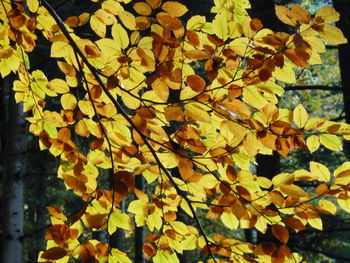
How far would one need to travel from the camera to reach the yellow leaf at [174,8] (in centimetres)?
134

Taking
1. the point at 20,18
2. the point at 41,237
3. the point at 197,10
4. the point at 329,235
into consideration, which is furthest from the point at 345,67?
the point at 41,237

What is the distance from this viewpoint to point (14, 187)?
138 inches

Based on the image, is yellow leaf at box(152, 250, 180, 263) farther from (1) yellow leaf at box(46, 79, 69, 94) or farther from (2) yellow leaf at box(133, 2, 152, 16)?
(2) yellow leaf at box(133, 2, 152, 16)

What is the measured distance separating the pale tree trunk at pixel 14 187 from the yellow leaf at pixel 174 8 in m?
2.66

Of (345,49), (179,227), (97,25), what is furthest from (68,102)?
(345,49)

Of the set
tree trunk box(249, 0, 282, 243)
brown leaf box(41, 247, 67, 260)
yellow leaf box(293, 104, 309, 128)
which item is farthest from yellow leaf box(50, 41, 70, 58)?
tree trunk box(249, 0, 282, 243)

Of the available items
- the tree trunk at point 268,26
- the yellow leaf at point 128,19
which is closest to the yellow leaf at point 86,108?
the yellow leaf at point 128,19

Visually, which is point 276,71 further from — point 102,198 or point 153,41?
point 102,198

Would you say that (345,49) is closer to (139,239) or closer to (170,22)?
(170,22)

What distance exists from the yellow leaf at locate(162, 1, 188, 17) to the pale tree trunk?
105 inches

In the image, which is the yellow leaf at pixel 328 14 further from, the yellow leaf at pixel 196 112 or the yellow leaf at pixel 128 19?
the yellow leaf at pixel 128 19

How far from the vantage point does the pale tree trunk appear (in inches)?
133

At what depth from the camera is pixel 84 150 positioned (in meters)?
6.90

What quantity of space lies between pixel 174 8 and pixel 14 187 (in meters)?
2.76
